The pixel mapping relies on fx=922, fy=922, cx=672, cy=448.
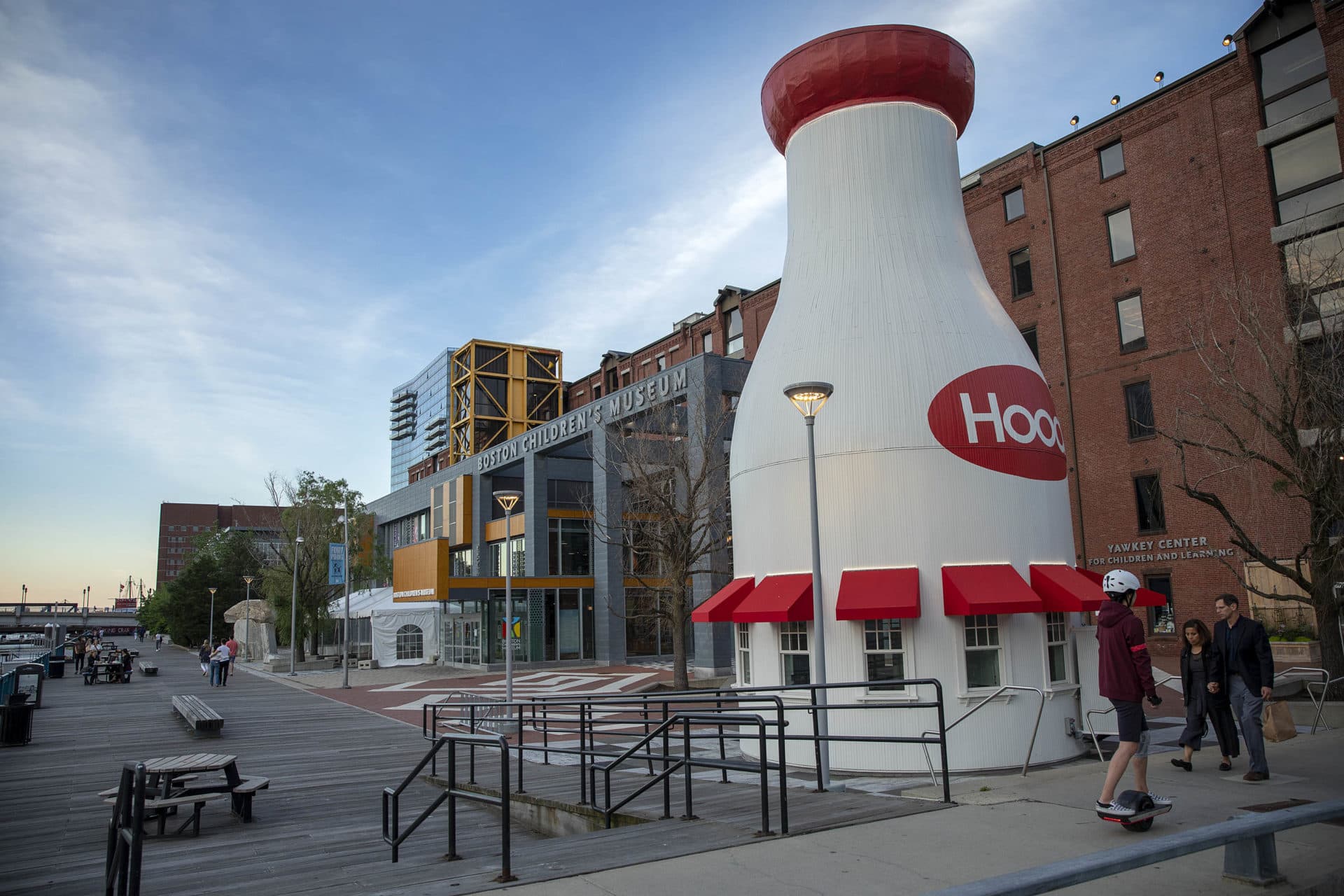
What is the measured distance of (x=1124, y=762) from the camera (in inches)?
284

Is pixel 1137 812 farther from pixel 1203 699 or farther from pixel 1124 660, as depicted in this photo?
pixel 1203 699

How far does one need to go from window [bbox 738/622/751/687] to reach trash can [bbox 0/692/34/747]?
1434cm

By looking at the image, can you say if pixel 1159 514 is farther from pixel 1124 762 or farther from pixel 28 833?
pixel 28 833

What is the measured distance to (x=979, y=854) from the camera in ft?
21.5

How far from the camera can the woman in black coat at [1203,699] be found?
10.1 meters

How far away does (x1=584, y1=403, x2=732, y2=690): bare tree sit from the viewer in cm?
2511

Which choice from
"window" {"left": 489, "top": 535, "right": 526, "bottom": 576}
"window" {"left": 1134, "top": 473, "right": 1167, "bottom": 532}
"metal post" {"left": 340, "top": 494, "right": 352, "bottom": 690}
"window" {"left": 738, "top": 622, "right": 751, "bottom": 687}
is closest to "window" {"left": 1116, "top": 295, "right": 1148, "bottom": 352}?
"window" {"left": 1134, "top": 473, "right": 1167, "bottom": 532}

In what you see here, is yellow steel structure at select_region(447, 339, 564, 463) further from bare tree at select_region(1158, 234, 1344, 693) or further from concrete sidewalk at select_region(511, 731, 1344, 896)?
concrete sidewalk at select_region(511, 731, 1344, 896)

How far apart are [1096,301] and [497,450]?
27.2m

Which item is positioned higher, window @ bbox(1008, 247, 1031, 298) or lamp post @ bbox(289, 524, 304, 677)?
window @ bbox(1008, 247, 1031, 298)

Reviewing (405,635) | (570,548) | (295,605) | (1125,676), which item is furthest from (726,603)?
(405,635)

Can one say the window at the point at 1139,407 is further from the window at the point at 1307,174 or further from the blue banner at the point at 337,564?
the blue banner at the point at 337,564

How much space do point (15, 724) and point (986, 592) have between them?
725 inches

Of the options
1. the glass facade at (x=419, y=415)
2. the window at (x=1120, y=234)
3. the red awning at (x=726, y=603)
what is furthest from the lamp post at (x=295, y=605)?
the glass facade at (x=419, y=415)
